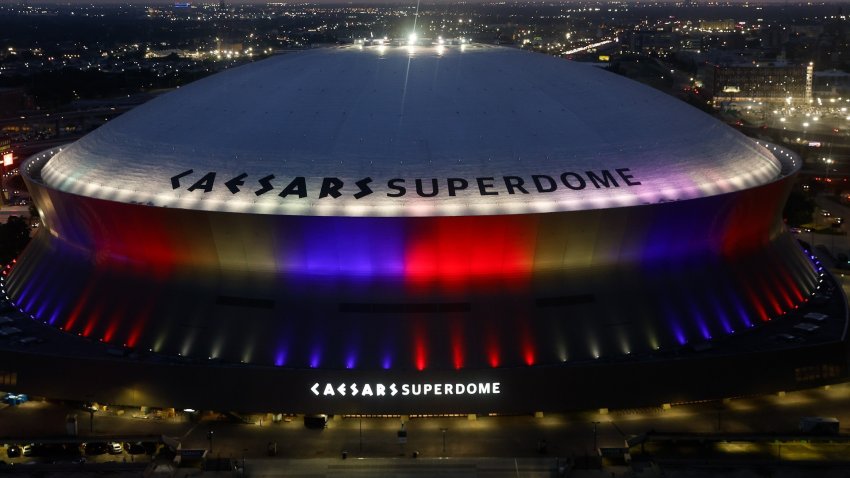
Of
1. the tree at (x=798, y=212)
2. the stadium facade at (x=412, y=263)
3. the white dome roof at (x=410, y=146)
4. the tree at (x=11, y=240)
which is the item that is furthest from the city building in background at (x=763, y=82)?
the stadium facade at (x=412, y=263)

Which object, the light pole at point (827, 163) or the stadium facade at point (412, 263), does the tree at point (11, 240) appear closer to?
the stadium facade at point (412, 263)

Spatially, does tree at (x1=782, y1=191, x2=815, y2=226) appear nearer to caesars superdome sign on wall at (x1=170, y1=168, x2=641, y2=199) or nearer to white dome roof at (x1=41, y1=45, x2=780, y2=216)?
white dome roof at (x1=41, y1=45, x2=780, y2=216)

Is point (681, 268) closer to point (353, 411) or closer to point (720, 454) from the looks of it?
point (720, 454)

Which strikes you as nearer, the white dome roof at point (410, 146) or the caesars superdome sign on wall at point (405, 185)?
the caesars superdome sign on wall at point (405, 185)

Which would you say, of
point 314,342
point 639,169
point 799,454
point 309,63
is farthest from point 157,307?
point 799,454

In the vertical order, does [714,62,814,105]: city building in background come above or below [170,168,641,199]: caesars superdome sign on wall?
below

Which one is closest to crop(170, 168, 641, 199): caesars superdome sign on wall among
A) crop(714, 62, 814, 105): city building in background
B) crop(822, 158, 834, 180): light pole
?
crop(822, 158, 834, 180): light pole
